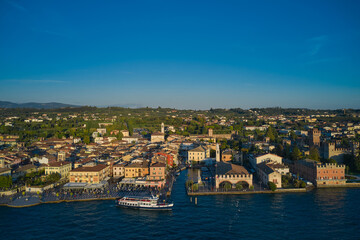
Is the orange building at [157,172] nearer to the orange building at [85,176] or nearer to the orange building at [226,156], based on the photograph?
the orange building at [85,176]

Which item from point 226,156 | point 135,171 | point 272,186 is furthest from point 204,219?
point 226,156

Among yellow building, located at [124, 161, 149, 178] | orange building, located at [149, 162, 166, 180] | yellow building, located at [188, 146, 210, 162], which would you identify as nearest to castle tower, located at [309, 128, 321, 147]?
yellow building, located at [188, 146, 210, 162]

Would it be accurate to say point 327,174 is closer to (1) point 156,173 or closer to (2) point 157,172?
(2) point 157,172

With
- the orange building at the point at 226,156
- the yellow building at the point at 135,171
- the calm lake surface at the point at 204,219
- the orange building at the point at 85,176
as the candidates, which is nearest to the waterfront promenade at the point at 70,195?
the calm lake surface at the point at 204,219

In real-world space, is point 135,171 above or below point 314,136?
below

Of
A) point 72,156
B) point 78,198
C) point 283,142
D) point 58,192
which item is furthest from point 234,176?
point 283,142
